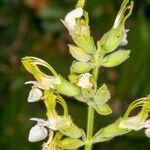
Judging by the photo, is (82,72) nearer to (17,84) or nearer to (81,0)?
(81,0)

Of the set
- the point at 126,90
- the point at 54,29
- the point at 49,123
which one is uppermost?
the point at 54,29

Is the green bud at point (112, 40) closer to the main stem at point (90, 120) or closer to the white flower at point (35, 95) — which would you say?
the main stem at point (90, 120)

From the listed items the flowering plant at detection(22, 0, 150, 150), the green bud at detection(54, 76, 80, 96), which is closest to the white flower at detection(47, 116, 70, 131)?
the flowering plant at detection(22, 0, 150, 150)

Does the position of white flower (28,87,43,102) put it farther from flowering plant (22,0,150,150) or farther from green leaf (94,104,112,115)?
green leaf (94,104,112,115)

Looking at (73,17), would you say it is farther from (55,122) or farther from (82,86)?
(55,122)

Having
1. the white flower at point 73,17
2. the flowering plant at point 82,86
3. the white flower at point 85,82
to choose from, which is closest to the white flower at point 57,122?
the flowering plant at point 82,86

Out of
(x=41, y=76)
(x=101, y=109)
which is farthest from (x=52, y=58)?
(x=101, y=109)

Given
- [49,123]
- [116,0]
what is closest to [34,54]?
[116,0]
